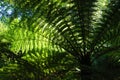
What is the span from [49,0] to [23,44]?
652 millimetres

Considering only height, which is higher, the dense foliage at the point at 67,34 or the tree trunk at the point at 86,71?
the dense foliage at the point at 67,34

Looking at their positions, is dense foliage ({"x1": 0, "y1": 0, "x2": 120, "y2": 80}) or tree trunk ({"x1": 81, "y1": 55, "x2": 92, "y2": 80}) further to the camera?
dense foliage ({"x1": 0, "y1": 0, "x2": 120, "y2": 80})

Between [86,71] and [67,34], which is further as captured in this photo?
[67,34]

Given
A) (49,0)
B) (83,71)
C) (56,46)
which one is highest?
(49,0)

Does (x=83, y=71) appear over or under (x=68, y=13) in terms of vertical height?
under

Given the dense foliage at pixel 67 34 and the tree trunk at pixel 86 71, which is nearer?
the tree trunk at pixel 86 71

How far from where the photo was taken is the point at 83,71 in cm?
311

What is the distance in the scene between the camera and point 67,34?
3410 millimetres

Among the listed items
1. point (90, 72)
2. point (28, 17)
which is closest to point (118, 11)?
point (90, 72)

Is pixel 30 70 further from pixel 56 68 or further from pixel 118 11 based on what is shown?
pixel 118 11

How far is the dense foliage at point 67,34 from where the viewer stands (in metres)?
3.11

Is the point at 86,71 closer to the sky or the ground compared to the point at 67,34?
closer to the ground

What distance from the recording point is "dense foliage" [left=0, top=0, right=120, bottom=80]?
3111 mm

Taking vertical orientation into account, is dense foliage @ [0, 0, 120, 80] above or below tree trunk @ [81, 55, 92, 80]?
above
